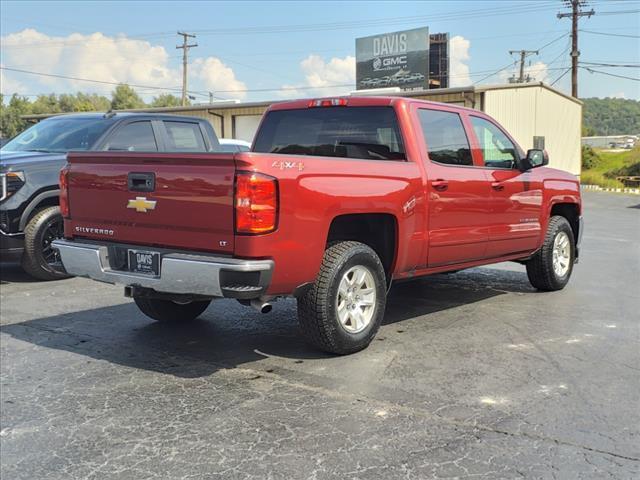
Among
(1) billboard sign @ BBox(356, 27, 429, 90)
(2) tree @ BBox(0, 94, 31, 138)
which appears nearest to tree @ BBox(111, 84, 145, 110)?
(2) tree @ BBox(0, 94, 31, 138)

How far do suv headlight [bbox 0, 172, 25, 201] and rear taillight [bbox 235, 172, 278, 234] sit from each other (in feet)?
15.0

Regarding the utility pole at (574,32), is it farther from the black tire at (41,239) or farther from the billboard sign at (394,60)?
the black tire at (41,239)

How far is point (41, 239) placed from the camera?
7.80 m

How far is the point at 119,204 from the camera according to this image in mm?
4773

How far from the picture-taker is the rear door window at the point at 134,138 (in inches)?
321

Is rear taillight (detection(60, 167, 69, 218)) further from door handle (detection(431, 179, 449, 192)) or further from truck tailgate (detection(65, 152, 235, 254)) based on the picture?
door handle (detection(431, 179, 449, 192))

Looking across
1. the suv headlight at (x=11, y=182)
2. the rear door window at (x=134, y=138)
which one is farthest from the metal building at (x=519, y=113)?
the suv headlight at (x=11, y=182)

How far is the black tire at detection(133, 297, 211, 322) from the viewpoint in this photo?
5.89 m

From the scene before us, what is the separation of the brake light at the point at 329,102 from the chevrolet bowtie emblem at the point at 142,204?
6.70ft

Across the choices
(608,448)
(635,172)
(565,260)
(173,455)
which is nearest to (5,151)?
(173,455)

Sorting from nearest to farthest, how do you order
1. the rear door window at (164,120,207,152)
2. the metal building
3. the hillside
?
1. the rear door window at (164,120,207,152)
2. the metal building
3. the hillside

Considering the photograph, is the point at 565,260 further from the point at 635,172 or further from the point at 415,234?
the point at 635,172

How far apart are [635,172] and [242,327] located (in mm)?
49485

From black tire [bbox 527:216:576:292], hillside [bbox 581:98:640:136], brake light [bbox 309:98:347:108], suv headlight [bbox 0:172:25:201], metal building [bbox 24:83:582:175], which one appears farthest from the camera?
hillside [bbox 581:98:640:136]
